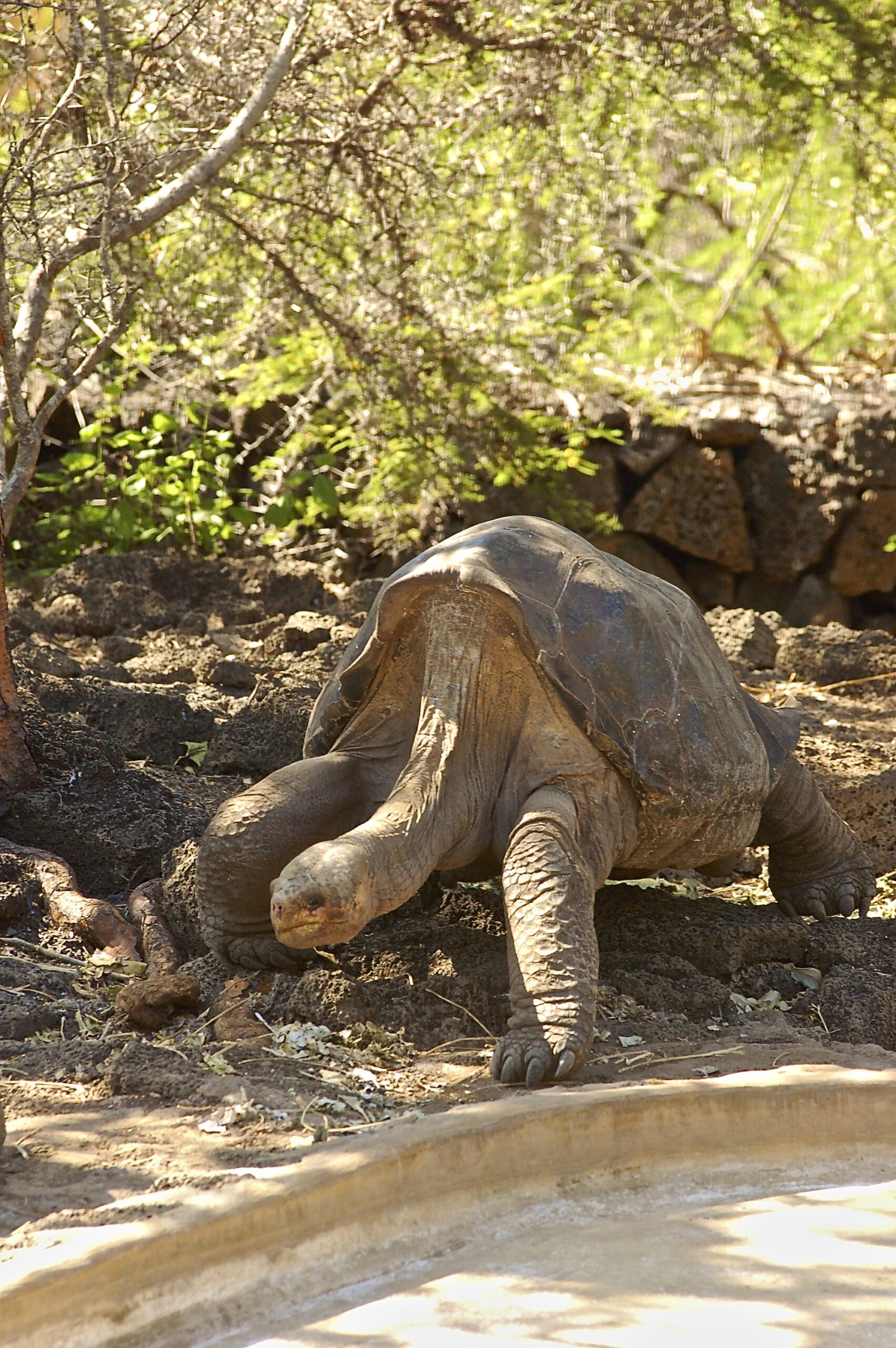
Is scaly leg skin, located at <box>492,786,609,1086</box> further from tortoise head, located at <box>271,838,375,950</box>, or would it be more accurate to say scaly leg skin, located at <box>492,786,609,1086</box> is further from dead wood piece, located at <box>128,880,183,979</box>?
dead wood piece, located at <box>128,880,183,979</box>

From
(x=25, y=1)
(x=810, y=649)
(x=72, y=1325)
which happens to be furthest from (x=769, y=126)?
(x=72, y=1325)

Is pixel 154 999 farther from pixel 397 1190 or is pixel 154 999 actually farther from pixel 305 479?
pixel 305 479

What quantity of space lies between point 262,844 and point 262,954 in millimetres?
300

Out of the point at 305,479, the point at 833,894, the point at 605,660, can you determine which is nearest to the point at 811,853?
the point at 833,894

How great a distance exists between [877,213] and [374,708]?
940 centimetres

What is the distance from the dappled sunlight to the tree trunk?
8.41ft

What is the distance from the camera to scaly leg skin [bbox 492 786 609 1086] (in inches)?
114

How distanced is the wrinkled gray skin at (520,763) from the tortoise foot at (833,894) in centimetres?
56

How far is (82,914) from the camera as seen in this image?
146 inches

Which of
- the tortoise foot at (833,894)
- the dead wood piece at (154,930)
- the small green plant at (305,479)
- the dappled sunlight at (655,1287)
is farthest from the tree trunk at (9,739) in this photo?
the small green plant at (305,479)

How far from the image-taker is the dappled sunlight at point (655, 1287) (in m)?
1.97

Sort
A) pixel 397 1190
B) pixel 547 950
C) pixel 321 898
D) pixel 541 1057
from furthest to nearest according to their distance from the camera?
1. pixel 547 950
2. pixel 541 1057
3. pixel 321 898
4. pixel 397 1190

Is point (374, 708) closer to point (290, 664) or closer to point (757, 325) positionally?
point (290, 664)

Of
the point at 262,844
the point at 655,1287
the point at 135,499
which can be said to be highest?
the point at 135,499
